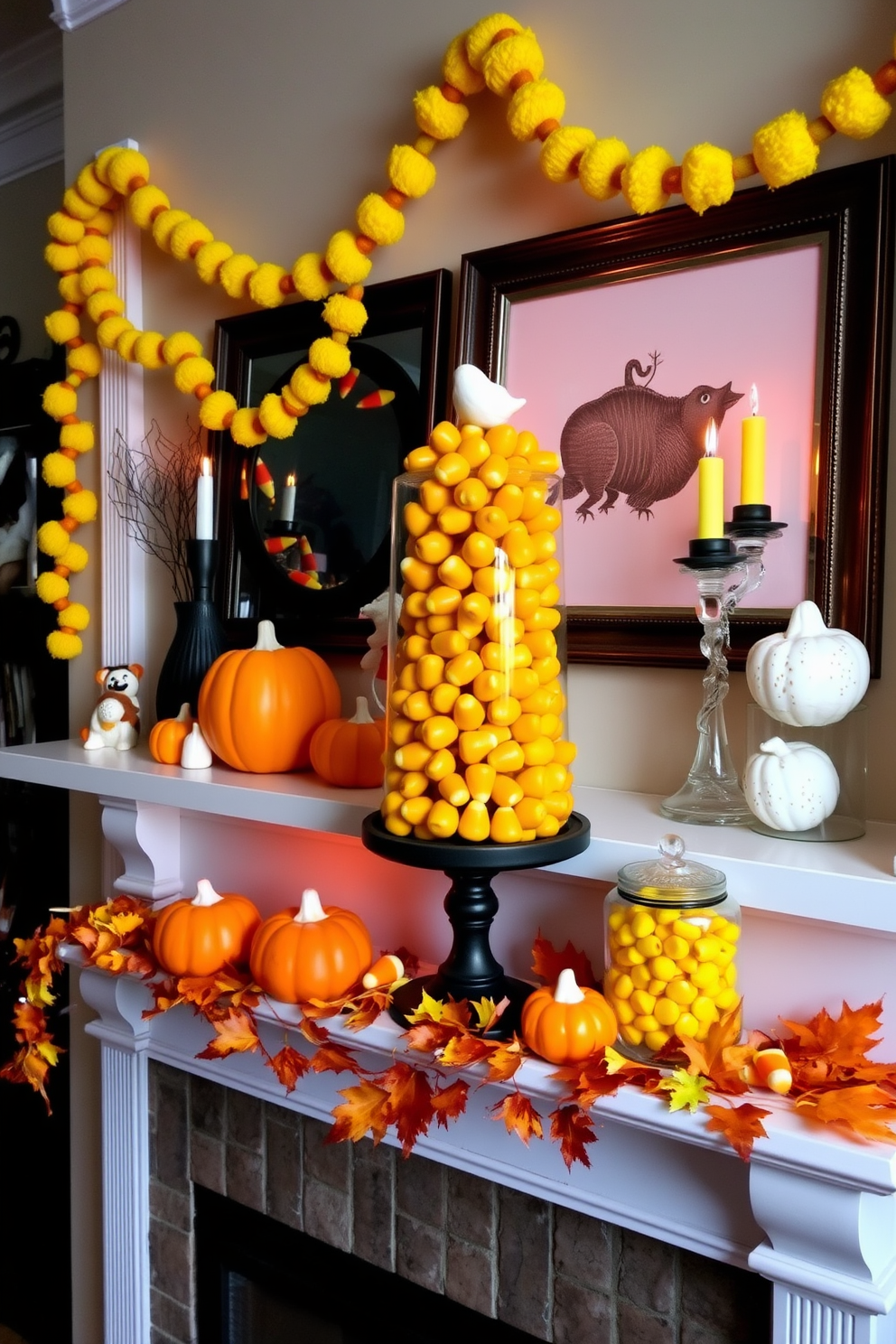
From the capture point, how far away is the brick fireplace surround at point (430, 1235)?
1090 millimetres

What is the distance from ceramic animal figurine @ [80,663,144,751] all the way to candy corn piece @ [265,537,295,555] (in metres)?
0.34

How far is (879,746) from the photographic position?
1057 mm

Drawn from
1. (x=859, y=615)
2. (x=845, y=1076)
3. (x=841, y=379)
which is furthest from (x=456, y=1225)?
(x=841, y=379)

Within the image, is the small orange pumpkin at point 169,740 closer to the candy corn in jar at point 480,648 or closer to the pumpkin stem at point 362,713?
the pumpkin stem at point 362,713

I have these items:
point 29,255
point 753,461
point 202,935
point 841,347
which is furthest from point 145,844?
point 29,255

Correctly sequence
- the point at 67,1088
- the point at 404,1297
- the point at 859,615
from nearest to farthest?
the point at 859,615 → the point at 404,1297 → the point at 67,1088

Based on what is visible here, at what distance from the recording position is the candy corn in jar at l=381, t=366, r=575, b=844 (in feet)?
3.10

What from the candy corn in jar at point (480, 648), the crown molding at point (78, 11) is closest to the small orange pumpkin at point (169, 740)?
the candy corn in jar at point (480, 648)

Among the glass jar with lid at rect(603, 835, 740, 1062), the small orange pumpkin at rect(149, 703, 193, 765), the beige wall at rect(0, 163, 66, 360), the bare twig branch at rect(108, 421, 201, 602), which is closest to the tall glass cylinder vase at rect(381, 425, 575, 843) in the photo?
the glass jar with lid at rect(603, 835, 740, 1062)

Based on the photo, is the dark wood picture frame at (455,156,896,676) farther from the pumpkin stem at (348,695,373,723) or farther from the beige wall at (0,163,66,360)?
the beige wall at (0,163,66,360)

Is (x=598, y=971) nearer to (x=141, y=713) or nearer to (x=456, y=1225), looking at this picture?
(x=456, y=1225)

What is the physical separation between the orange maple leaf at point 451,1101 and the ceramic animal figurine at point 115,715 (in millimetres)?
819

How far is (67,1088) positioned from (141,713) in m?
1.07

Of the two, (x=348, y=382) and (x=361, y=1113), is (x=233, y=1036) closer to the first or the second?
(x=361, y=1113)
